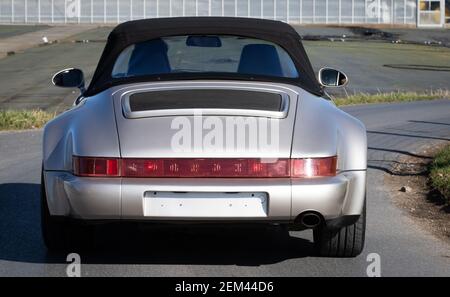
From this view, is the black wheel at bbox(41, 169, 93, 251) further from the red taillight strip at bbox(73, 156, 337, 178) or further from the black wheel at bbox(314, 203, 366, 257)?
the black wheel at bbox(314, 203, 366, 257)

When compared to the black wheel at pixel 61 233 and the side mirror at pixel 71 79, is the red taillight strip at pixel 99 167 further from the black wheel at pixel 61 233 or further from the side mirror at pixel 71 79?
the side mirror at pixel 71 79

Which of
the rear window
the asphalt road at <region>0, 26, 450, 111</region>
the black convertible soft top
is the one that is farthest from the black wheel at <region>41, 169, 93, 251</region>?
the asphalt road at <region>0, 26, 450, 111</region>

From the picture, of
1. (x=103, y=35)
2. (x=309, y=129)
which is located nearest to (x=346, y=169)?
(x=309, y=129)

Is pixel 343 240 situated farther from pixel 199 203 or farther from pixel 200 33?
pixel 200 33

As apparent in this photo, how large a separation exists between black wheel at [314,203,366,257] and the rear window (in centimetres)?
115

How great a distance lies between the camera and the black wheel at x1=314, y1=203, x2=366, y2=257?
6207 millimetres

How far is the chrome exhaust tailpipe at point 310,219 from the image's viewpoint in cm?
562

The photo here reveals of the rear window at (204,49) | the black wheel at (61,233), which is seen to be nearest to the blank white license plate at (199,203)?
the black wheel at (61,233)

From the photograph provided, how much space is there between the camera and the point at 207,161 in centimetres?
555

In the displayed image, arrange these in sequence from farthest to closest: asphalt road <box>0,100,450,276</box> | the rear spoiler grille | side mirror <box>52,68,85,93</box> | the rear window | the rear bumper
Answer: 1. side mirror <box>52,68,85,93</box>
2. the rear window
3. asphalt road <box>0,100,450,276</box>
4. the rear spoiler grille
5. the rear bumper

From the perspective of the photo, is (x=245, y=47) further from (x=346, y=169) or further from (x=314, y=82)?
(x=346, y=169)

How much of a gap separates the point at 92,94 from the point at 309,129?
1587mm

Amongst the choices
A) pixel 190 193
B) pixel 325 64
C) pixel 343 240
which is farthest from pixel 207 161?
pixel 325 64
